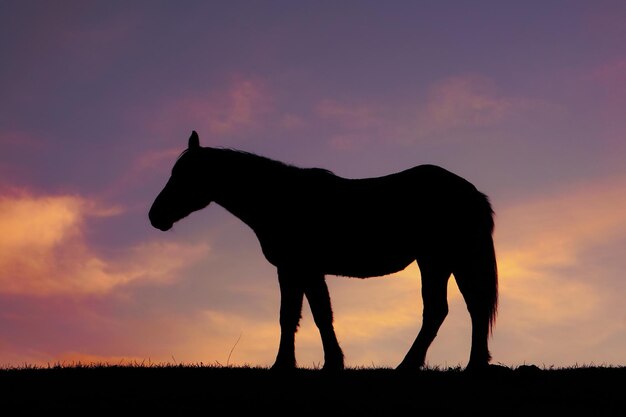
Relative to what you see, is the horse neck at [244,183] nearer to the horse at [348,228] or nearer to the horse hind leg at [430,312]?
the horse at [348,228]

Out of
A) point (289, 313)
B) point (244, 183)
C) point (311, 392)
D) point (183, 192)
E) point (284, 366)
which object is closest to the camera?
point (311, 392)

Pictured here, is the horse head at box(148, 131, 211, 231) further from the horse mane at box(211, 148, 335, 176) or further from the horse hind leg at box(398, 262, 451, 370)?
the horse hind leg at box(398, 262, 451, 370)

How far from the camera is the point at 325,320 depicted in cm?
1143

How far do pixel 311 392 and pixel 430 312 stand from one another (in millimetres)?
3030

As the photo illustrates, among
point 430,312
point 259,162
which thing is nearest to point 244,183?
point 259,162

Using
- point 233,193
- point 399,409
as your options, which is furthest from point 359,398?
point 233,193

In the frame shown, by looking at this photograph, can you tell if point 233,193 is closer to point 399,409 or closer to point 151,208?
point 151,208

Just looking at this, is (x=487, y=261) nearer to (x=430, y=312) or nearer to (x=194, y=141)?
(x=430, y=312)

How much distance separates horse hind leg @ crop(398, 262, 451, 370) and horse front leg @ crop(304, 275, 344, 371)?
986 millimetres

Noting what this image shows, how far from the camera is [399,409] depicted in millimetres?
8188

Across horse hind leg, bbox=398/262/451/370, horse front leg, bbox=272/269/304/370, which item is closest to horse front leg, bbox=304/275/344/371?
horse front leg, bbox=272/269/304/370

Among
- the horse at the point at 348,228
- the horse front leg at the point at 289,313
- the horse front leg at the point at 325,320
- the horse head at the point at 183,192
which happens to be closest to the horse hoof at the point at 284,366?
the horse at the point at 348,228

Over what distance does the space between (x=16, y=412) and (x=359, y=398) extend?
383 centimetres

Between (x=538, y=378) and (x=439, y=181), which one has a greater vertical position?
(x=439, y=181)
